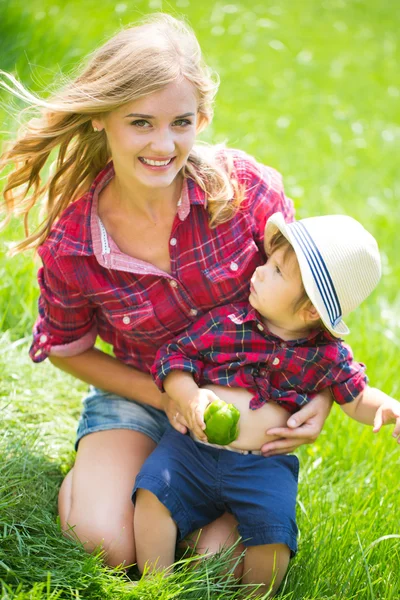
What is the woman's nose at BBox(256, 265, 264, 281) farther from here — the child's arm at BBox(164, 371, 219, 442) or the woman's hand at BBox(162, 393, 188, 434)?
the woman's hand at BBox(162, 393, 188, 434)

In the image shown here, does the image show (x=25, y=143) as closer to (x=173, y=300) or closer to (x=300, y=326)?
(x=173, y=300)

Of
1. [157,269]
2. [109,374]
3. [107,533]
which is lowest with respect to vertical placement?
[107,533]

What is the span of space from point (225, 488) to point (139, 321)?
0.60m

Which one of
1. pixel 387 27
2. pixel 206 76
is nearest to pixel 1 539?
pixel 206 76

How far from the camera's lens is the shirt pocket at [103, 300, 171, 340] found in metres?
2.64

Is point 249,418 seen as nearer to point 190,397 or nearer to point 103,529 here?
point 190,397

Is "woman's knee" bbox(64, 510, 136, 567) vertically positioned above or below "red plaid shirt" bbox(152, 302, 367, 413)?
below

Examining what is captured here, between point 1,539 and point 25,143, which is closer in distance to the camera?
point 1,539

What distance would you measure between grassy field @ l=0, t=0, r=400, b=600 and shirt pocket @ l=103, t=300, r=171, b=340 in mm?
562

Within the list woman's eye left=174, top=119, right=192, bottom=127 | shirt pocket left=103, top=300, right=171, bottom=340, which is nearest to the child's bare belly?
shirt pocket left=103, top=300, right=171, bottom=340

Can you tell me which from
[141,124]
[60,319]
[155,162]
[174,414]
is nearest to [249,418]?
[174,414]

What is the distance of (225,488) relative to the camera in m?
2.47

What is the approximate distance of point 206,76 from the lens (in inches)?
101

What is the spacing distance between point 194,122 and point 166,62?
209 mm
